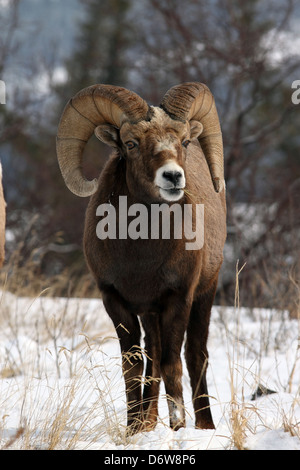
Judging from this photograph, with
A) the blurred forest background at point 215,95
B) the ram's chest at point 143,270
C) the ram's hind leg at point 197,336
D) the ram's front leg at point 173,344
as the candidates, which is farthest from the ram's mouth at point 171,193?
the blurred forest background at point 215,95

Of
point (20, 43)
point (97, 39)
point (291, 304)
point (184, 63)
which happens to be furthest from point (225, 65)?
point (97, 39)

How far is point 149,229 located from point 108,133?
0.86m

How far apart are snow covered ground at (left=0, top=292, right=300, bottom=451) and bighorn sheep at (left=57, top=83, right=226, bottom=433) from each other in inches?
8.6

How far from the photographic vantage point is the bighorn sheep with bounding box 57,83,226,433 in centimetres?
490

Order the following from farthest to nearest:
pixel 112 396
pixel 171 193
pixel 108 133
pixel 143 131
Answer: pixel 112 396 < pixel 108 133 < pixel 143 131 < pixel 171 193

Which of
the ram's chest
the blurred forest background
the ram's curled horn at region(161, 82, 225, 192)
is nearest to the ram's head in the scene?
the ram's curled horn at region(161, 82, 225, 192)

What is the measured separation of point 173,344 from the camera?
5.03m

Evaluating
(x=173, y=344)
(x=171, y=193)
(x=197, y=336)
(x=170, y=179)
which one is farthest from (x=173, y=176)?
(x=197, y=336)

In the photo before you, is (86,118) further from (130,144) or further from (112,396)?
(112,396)

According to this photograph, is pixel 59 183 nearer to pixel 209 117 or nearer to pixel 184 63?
pixel 184 63

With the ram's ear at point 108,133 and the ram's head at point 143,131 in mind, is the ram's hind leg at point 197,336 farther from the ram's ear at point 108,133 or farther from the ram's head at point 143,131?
the ram's ear at point 108,133

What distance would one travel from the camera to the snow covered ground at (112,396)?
13.1ft

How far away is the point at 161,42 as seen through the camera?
16.7 metres
